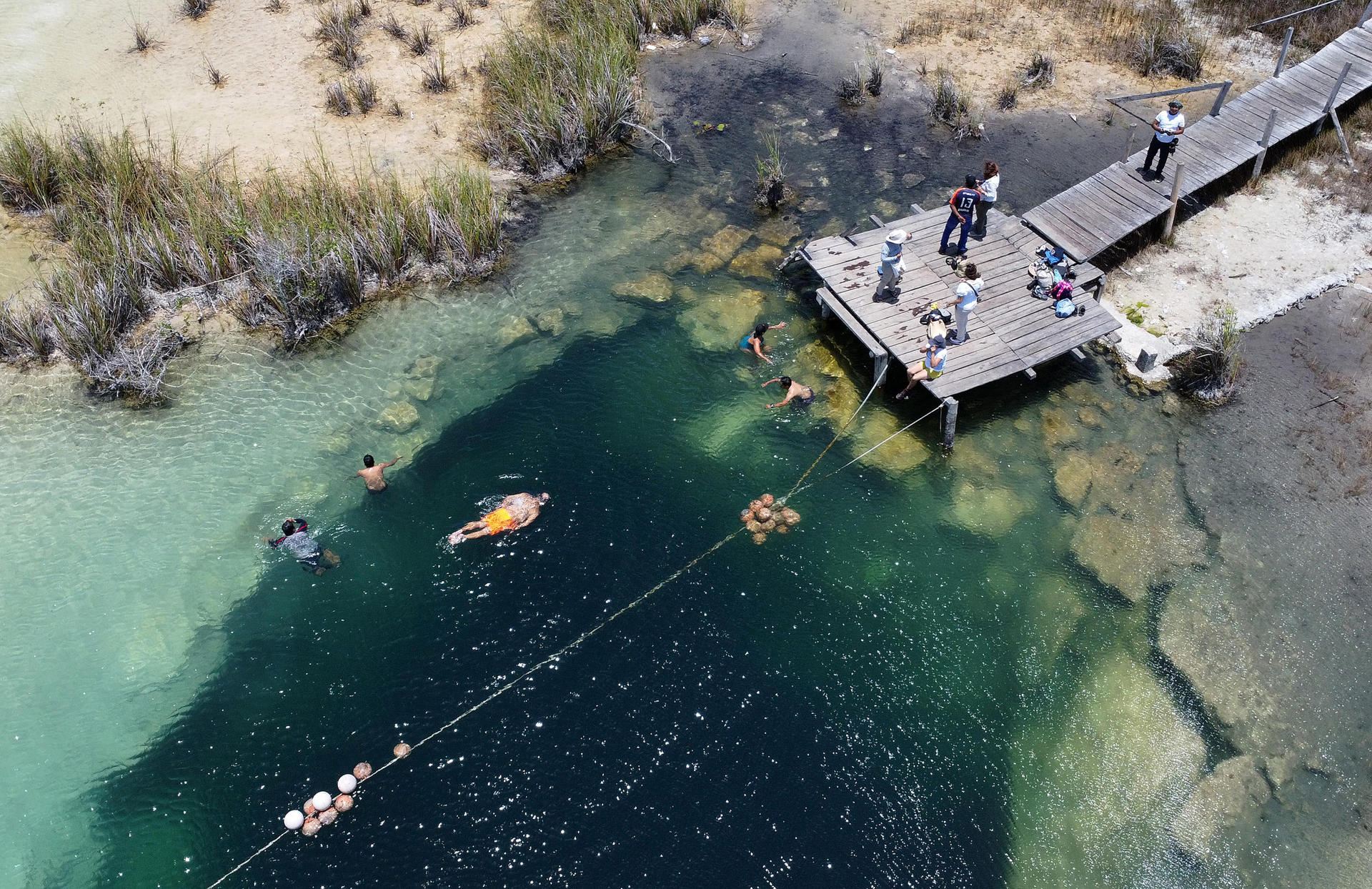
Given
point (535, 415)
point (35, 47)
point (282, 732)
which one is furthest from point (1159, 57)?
point (35, 47)

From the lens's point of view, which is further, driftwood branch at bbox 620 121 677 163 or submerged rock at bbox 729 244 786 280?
driftwood branch at bbox 620 121 677 163

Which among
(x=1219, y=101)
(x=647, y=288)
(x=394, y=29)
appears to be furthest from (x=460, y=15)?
(x=1219, y=101)

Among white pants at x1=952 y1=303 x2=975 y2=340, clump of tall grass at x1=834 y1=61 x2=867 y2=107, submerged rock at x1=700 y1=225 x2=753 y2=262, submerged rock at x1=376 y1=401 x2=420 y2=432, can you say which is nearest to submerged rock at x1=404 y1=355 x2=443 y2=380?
submerged rock at x1=376 y1=401 x2=420 y2=432

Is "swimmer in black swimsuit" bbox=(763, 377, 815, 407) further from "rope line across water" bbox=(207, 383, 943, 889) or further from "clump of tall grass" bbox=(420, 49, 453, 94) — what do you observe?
"clump of tall grass" bbox=(420, 49, 453, 94)

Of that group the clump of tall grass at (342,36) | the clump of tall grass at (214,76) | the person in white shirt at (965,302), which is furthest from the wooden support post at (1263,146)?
the clump of tall grass at (214,76)

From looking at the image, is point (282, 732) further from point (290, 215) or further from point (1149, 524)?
point (1149, 524)

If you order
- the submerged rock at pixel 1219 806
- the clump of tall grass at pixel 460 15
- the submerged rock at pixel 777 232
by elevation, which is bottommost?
the submerged rock at pixel 1219 806

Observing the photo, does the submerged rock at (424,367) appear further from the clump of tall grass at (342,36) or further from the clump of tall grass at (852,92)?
the clump of tall grass at (852,92)
